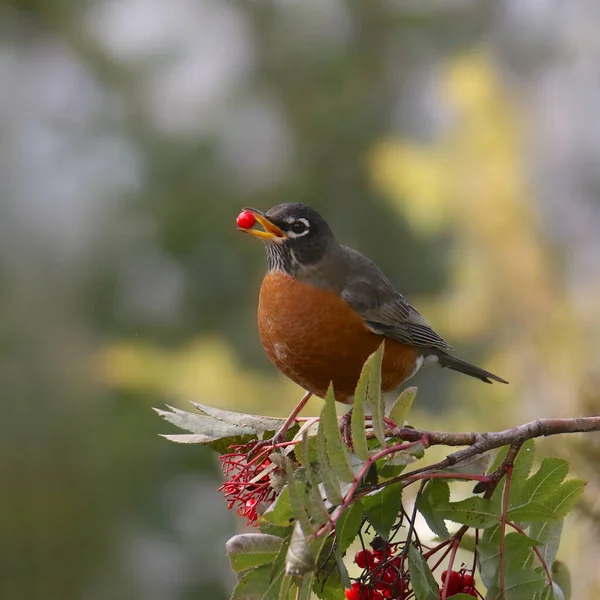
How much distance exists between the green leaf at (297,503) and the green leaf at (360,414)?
5.1 inches

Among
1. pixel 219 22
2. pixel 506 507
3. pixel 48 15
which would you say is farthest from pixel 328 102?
pixel 506 507

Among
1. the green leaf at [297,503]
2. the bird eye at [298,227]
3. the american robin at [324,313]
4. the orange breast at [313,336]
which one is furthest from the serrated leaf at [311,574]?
the bird eye at [298,227]

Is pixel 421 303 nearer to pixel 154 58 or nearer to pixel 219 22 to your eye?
pixel 154 58

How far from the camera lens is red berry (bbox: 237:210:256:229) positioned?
1935 mm

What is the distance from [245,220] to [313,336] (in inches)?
12.7

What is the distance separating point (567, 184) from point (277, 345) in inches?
190

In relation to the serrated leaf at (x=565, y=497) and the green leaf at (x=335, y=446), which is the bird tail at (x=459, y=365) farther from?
the green leaf at (x=335, y=446)

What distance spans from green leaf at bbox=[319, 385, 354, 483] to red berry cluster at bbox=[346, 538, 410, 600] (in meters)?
0.22

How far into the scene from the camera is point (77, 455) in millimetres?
5566

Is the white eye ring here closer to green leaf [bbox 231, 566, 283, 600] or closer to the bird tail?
the bird tail

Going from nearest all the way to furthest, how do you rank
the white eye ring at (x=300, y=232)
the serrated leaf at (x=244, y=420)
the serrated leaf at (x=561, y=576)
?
the serrated leaf at (x=561, y=576)
the serrated leaf at (x=244, y=420)
the white eye ring at (x=300, y=232)

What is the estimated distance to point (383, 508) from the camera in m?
1.21

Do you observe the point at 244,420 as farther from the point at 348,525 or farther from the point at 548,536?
the point at 548,536

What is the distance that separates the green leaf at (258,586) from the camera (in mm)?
1104
